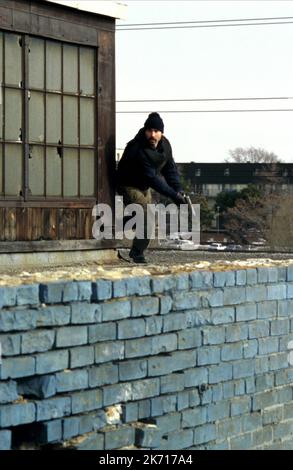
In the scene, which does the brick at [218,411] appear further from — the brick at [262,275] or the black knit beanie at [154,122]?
the black knit beanie at [154,122]

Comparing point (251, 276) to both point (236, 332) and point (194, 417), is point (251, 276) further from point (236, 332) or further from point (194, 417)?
point (194, 417)

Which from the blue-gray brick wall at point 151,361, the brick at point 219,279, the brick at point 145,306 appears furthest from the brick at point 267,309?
the brick at point 145,306

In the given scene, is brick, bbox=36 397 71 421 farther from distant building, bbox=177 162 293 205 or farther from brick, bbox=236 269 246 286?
distant building, bbox=177 162 293 205

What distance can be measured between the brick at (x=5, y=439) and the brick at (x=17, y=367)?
0.33 metres

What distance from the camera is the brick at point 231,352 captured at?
31.0 ft

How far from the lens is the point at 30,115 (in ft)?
37.4

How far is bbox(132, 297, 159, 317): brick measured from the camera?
27.4ft

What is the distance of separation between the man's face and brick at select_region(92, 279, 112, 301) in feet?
12.9

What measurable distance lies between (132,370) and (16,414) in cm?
128

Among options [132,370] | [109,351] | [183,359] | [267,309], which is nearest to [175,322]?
[183,359]

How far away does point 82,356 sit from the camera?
25.7 feet

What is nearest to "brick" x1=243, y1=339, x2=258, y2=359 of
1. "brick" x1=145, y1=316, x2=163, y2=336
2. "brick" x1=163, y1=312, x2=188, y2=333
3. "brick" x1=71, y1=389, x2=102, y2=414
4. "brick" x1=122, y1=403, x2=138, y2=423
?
"brick" x1=163, y1=312, x2=188, y2=333
